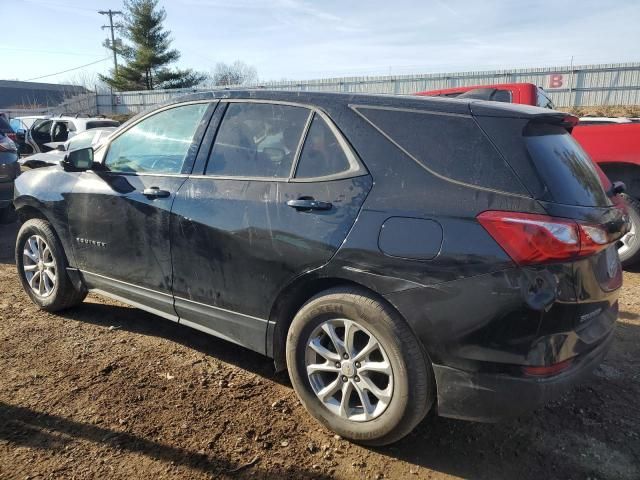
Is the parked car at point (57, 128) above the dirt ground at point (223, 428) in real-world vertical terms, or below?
above

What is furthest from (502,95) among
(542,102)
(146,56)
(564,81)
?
(146,56)

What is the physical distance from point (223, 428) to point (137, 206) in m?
1.60

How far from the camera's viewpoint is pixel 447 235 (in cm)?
222

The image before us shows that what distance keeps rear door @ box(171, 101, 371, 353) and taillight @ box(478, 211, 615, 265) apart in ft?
2.17

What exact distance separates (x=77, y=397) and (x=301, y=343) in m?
1.45

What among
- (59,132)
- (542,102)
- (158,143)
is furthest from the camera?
(59,132)

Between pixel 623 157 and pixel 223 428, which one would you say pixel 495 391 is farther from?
pixel 623 157

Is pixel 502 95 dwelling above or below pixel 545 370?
above

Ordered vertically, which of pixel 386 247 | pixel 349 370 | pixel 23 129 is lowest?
pixel 349 370

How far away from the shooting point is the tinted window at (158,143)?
3.37 metres

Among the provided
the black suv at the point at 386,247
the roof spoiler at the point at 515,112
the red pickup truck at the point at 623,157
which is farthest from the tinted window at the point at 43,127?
the roof spoiler at the point at 515,112

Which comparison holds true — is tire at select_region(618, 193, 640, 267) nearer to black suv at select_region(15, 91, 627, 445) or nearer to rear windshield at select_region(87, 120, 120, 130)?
black suv at select_region(15, 91, 627, 445)

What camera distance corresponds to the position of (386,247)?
2.34 m

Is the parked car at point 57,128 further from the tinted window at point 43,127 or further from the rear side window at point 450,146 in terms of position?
the rear side window at point 450,146
